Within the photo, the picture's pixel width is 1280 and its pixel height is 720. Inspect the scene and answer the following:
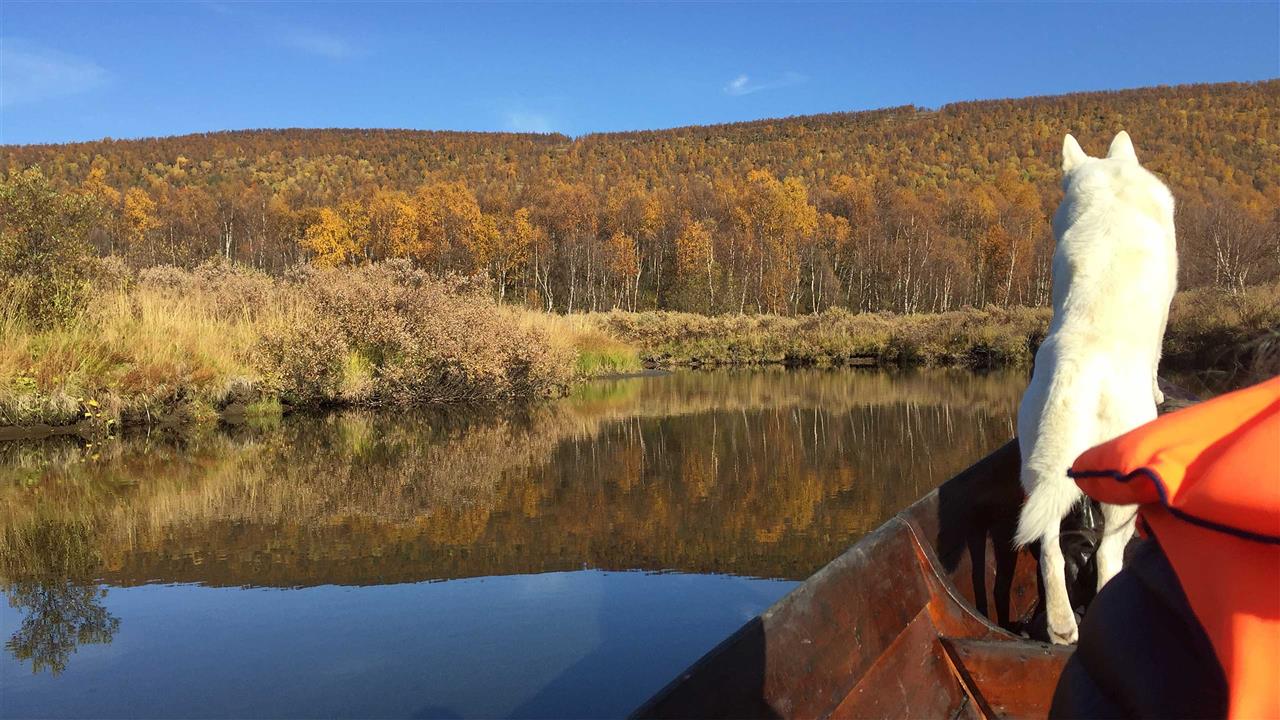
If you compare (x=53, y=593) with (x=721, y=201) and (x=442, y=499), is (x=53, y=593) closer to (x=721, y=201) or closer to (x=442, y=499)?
(x=442, y=499)

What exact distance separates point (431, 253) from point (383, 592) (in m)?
76.5

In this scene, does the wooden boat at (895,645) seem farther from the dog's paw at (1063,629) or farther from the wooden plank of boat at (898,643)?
the dog's paw at (1063,629)

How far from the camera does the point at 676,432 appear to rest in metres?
13.9

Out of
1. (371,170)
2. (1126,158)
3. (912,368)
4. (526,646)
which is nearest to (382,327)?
(526,646)

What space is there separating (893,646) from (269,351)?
14.4 meters

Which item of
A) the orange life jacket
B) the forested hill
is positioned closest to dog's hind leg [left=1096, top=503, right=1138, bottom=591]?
the orange life jacket

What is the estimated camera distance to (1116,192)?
3982 mm

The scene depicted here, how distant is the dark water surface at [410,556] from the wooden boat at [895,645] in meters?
1.60

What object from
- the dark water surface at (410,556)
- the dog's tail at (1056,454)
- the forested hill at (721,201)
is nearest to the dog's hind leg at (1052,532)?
the dog's tail at (1056,454)

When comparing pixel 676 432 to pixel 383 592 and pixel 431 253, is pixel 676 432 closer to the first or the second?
pixel 383 592

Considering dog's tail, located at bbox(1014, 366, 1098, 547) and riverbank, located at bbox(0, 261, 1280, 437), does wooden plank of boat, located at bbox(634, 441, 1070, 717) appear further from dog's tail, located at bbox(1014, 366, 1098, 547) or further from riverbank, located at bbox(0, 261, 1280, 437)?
riverbank, located at bbox(0, 261, 1280, 437)

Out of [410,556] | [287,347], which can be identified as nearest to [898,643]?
[410,556]

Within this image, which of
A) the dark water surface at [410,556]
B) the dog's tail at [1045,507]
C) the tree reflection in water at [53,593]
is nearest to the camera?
the dog's tail at [1045,507]

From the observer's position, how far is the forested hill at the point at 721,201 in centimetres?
7325
